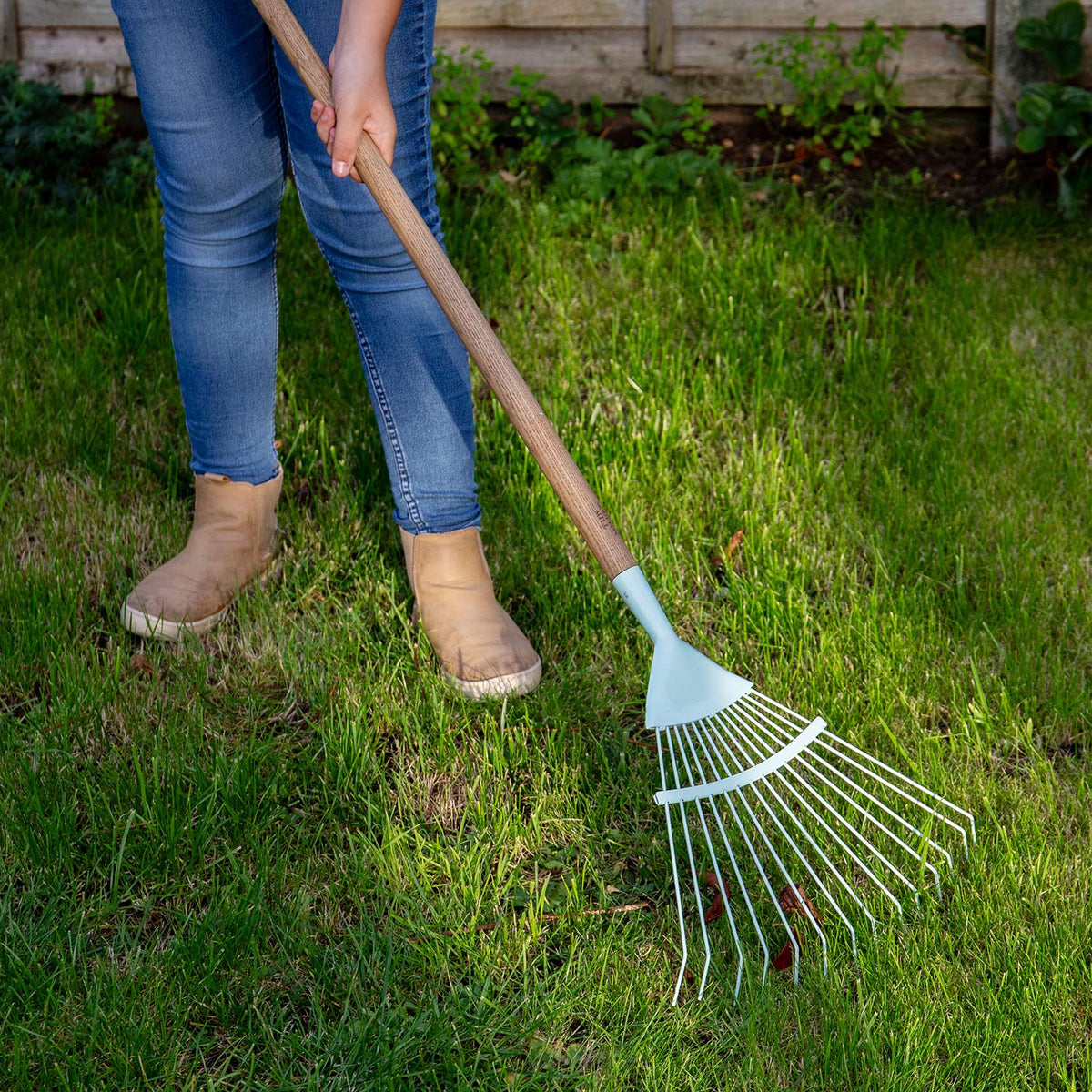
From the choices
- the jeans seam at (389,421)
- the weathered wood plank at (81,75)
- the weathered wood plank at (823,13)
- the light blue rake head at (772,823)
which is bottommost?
the light blue rake head at (772,823)

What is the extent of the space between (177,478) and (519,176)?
189cm

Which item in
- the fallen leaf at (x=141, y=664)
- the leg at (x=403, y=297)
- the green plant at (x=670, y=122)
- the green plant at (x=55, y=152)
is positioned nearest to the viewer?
the leg at (x=403, y=297)

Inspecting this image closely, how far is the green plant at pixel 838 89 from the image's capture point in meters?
4.14

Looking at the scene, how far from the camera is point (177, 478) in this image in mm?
2809

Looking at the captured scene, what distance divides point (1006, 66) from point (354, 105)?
318 cm

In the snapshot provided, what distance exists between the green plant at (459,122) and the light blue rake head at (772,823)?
263 centimetres

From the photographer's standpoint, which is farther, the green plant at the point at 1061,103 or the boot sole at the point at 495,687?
the green plant at the point at 1061,103

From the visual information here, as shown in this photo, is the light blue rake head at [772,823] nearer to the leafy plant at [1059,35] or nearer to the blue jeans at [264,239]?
the blue jeans at [264,239]

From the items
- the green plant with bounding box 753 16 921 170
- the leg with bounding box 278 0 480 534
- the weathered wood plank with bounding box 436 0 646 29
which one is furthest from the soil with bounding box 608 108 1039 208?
the leg with bounding box 278 0 480 534

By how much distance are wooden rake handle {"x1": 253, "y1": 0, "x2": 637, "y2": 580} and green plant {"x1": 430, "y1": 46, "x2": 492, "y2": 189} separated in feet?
7.28

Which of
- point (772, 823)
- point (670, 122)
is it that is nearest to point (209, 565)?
point (772, 823)

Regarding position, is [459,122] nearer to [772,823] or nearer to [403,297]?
[403,297]

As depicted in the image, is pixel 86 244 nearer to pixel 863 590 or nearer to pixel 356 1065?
pixel 863 590

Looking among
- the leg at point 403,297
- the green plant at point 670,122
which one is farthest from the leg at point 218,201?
the green plant at point 670,122
